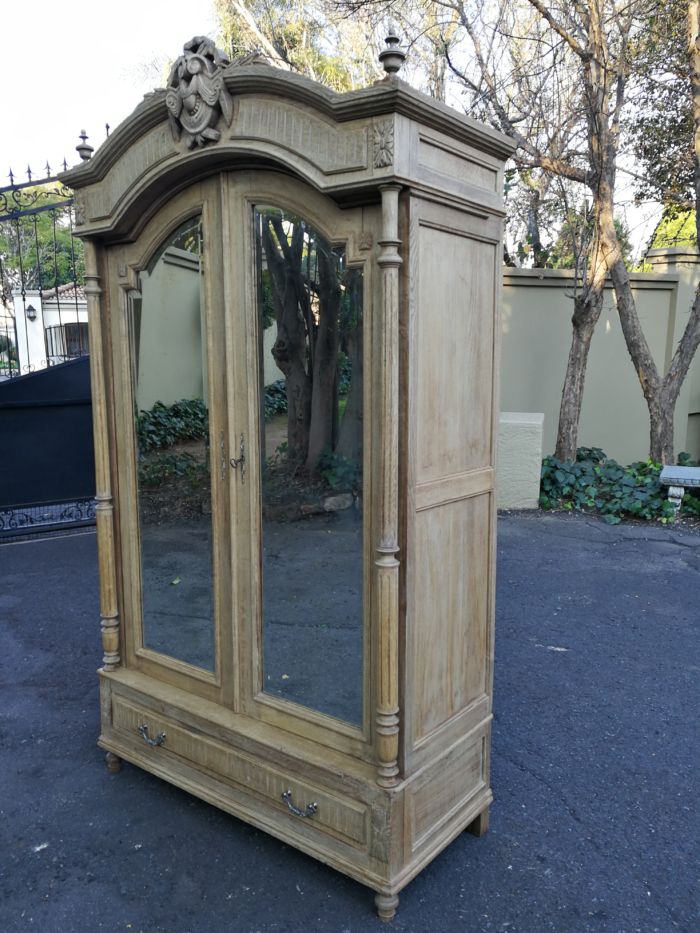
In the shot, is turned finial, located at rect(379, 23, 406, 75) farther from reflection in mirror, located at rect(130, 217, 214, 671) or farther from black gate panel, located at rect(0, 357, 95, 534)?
black gate panel, located at rect(0, 357, 95, 534)

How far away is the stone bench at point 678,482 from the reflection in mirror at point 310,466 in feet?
16.7

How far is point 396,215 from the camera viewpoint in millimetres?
1807

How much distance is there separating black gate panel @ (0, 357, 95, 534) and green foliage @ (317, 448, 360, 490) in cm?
468

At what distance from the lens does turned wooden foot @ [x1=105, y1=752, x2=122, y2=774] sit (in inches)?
108

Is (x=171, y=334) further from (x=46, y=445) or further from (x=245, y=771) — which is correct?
(x=46, y=445)

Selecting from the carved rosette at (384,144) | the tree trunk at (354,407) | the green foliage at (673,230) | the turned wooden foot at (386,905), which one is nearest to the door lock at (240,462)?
the tree trunk at (354,407)

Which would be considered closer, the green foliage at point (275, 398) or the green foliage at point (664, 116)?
the green foliage at point (275, 398)

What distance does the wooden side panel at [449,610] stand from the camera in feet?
6.82

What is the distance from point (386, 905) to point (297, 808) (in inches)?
14.5

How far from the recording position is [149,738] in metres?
2.58

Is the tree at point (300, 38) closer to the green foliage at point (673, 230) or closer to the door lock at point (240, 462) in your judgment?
Result: the green foliage at point (673, 230)

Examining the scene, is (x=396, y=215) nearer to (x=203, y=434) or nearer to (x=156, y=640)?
(x=203, y=434)

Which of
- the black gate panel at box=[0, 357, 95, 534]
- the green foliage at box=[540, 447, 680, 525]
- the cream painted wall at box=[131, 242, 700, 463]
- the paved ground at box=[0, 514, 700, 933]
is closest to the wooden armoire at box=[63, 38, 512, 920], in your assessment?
the paved ground at box=[0, 514, 700, 933]

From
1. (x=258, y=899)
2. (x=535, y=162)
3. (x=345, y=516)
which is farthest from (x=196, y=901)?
(x=535, y=162)
